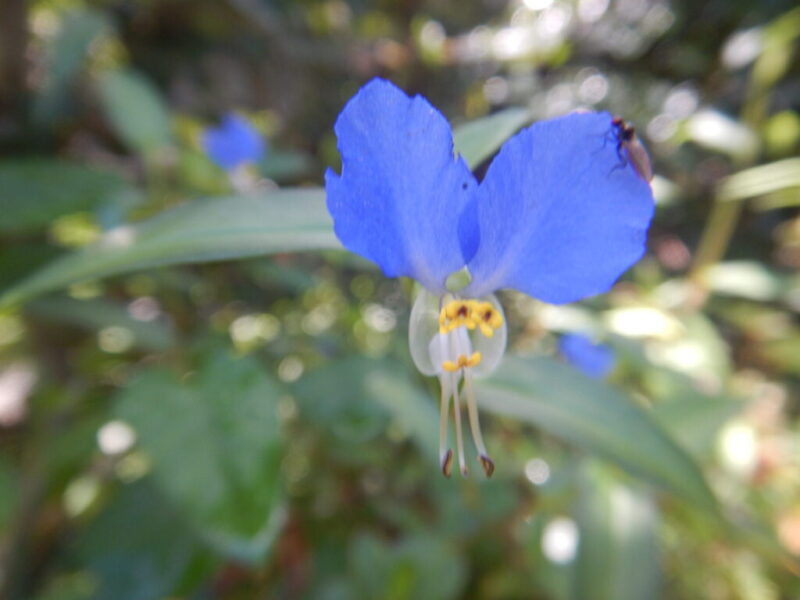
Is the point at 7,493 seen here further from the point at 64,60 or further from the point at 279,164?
the point at 64,60

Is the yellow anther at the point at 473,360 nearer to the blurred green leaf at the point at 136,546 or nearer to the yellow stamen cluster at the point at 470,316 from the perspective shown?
the yellow stamen cluster at the point at 470,316

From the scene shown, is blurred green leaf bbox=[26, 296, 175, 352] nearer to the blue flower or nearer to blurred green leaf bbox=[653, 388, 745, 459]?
the blue flower

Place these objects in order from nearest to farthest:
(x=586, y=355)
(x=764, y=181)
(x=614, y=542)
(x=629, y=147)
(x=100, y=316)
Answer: (x=629, y=147)
(x=614, y=542)
(x=100, y=316)
(x=764, y=181)
(x=586, y=355)

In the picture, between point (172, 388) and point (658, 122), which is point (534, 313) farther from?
point (658, 122)

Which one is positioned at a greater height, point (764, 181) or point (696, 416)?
point (764, 181)

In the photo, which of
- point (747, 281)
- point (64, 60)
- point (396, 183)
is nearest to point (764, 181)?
point (747, 281)

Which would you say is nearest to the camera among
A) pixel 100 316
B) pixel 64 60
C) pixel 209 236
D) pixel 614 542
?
pixel 209 236
